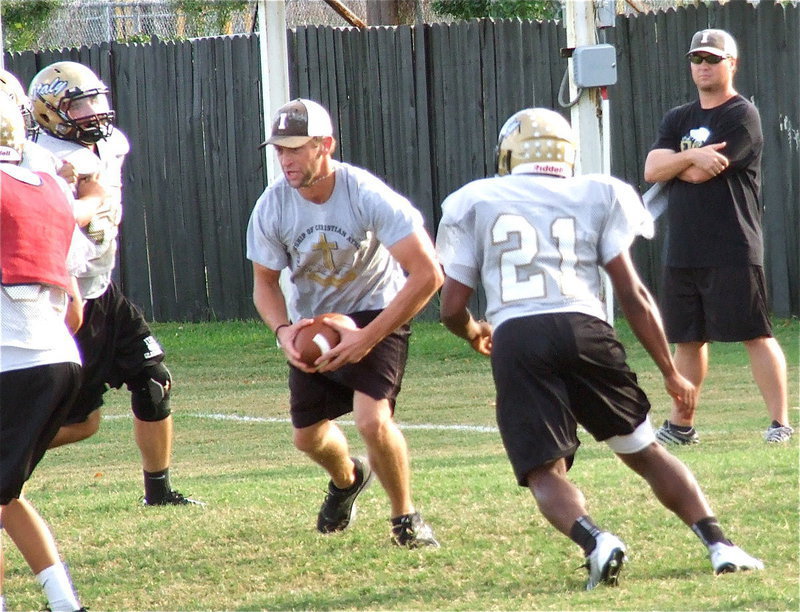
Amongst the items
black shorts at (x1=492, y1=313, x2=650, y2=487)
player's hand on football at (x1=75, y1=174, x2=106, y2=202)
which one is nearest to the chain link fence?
player's hand on football at (x1=75, y1=174, x2=106, y2=202)

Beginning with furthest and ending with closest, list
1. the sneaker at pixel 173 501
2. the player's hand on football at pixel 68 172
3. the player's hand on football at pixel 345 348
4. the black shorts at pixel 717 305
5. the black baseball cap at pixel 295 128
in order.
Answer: the black shorts at pixel 717 305
the sneaker at pixel 173 501
the player's hand on football at pixel 68 172
the black baseball cap at pixel 295 128
the player's hand on football at pixel 345 348

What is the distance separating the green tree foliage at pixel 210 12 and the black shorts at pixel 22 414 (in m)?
18.6

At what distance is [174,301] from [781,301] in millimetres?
7324

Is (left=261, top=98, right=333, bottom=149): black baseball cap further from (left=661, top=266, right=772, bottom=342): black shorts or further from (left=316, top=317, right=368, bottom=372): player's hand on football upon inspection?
(left=661, top=266, right=772, bottom=342): black shorts

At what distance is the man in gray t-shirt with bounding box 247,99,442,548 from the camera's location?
5.96 meters

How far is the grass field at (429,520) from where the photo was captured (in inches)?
204

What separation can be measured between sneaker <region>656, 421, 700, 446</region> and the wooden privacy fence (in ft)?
21.6

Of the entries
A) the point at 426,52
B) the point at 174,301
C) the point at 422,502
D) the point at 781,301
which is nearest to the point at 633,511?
the point at 422,502

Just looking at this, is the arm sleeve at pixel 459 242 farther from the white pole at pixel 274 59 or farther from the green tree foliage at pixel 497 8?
the green tree foliage at pixel 497 8

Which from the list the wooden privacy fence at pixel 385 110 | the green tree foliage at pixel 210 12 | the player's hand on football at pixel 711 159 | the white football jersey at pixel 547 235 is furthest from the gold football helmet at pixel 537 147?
the green tree foliage at pixel 210 12

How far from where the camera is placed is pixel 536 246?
5125 mm

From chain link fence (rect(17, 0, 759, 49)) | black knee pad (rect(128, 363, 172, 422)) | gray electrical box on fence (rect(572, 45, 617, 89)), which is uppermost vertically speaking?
chain link fence (rect(17, 0, 759, 49))

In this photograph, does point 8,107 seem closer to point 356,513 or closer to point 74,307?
point 74,307

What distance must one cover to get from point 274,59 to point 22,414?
9986 mm
